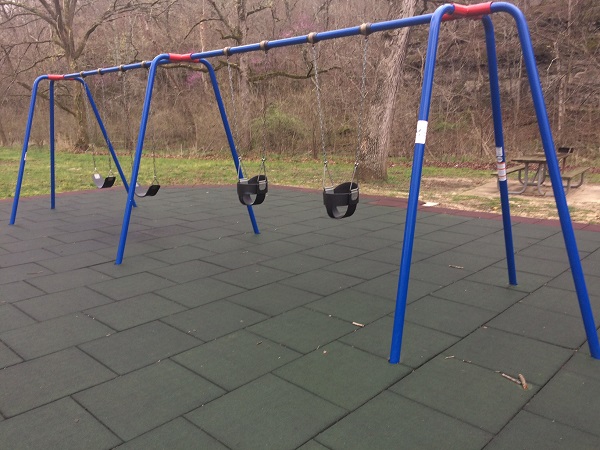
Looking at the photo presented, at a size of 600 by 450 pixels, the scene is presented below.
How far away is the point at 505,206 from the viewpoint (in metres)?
3.37

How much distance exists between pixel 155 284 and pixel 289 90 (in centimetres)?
1218

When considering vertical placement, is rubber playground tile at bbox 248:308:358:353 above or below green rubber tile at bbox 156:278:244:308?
below

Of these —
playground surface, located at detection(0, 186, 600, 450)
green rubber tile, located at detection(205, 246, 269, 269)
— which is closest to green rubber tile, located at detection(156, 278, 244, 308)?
playground surface, located at detection(0, 186, 600, 450)

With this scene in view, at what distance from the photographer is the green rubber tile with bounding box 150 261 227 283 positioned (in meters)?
3.76

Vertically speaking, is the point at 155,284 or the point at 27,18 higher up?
the point at 27,18

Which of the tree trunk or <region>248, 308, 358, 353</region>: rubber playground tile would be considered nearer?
<region>248, 308, 358, 353</region>: rubber playground tile

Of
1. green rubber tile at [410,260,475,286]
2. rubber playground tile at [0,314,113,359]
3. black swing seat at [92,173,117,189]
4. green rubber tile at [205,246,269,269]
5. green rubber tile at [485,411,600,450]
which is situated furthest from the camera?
black swing seat at [92,173,117,189]

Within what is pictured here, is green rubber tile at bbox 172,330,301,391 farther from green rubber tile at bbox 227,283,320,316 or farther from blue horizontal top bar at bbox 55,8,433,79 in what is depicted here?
blue horizontal top bar at bbox 55,8,433,79

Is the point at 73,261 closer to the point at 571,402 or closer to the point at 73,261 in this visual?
the point at 73,261

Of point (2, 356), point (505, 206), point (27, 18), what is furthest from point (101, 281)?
point (27, 18)

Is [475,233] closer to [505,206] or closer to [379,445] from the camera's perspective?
[505,206]

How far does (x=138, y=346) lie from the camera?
104 inches

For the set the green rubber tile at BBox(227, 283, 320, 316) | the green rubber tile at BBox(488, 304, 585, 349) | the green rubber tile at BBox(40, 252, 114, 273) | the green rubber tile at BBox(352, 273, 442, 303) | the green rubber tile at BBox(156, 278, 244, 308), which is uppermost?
the green rubber tile at BBox(40, 252, 114, 273)

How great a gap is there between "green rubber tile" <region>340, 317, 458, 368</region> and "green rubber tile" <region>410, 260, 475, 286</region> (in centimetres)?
87
